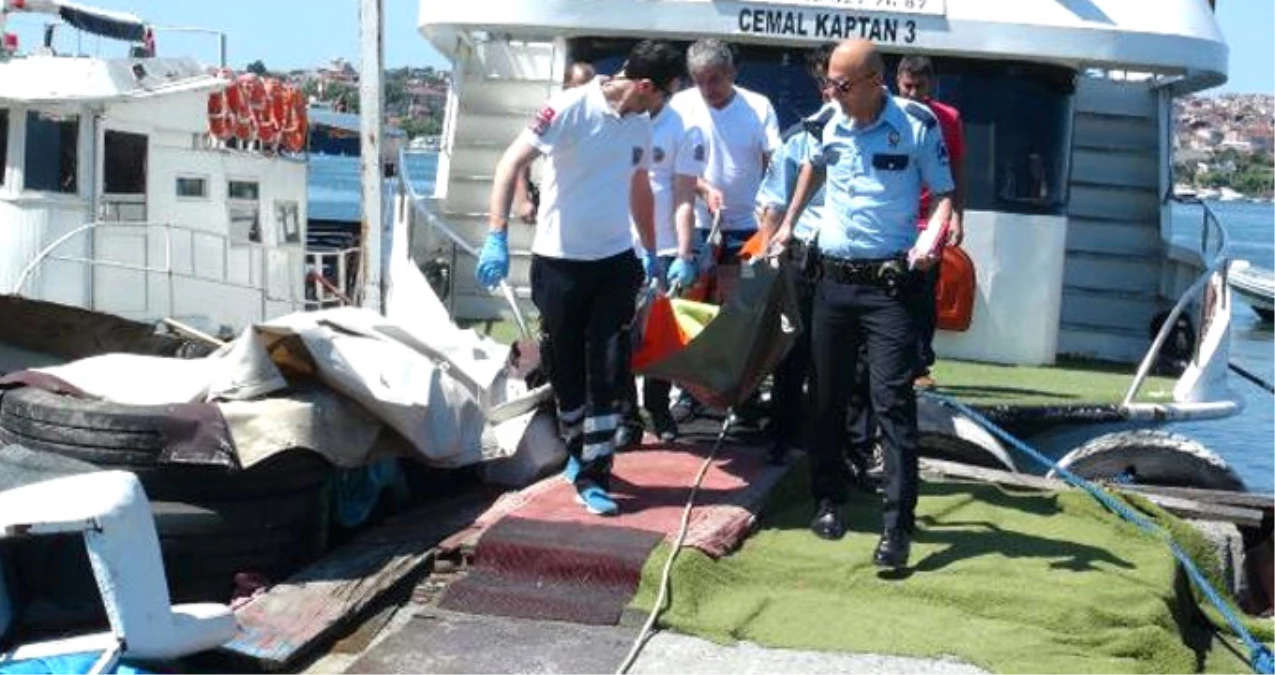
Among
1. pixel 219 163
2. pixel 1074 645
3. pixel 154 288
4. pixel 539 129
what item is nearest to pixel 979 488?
pixel 1074 645

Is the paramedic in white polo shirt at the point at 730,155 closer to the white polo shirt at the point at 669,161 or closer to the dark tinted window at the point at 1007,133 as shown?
the white polo shirt at the point at 669,161

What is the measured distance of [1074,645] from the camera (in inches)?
→ 217

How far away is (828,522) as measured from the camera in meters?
6.49

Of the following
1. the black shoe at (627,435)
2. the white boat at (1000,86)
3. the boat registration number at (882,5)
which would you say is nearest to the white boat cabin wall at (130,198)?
the white boat at (1000,86)

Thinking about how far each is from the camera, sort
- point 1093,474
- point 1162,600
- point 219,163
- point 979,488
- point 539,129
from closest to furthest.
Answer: point 1162,600 → point 539,129 → point 979,488 → point 1093,474 → point 219,163

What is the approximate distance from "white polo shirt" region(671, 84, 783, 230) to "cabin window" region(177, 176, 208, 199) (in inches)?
395

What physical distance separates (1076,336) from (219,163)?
30.6 ft

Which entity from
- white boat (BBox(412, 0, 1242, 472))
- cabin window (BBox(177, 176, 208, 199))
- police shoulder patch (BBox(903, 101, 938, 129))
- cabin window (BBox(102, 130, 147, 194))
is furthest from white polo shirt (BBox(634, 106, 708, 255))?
cabin window (BBox(177, 176, 208, 199))

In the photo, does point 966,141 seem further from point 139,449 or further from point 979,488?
point 139,449

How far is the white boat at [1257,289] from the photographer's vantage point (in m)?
40.2

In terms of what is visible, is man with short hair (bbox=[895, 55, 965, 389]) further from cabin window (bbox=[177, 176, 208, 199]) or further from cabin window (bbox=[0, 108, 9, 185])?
cabin window (bbox=[177, 176, 208, 199])

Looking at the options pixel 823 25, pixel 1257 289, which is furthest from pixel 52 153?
pixel 1257 289

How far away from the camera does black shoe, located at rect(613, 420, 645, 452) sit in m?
7.71

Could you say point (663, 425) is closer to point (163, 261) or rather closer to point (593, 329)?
point (593, 329)
